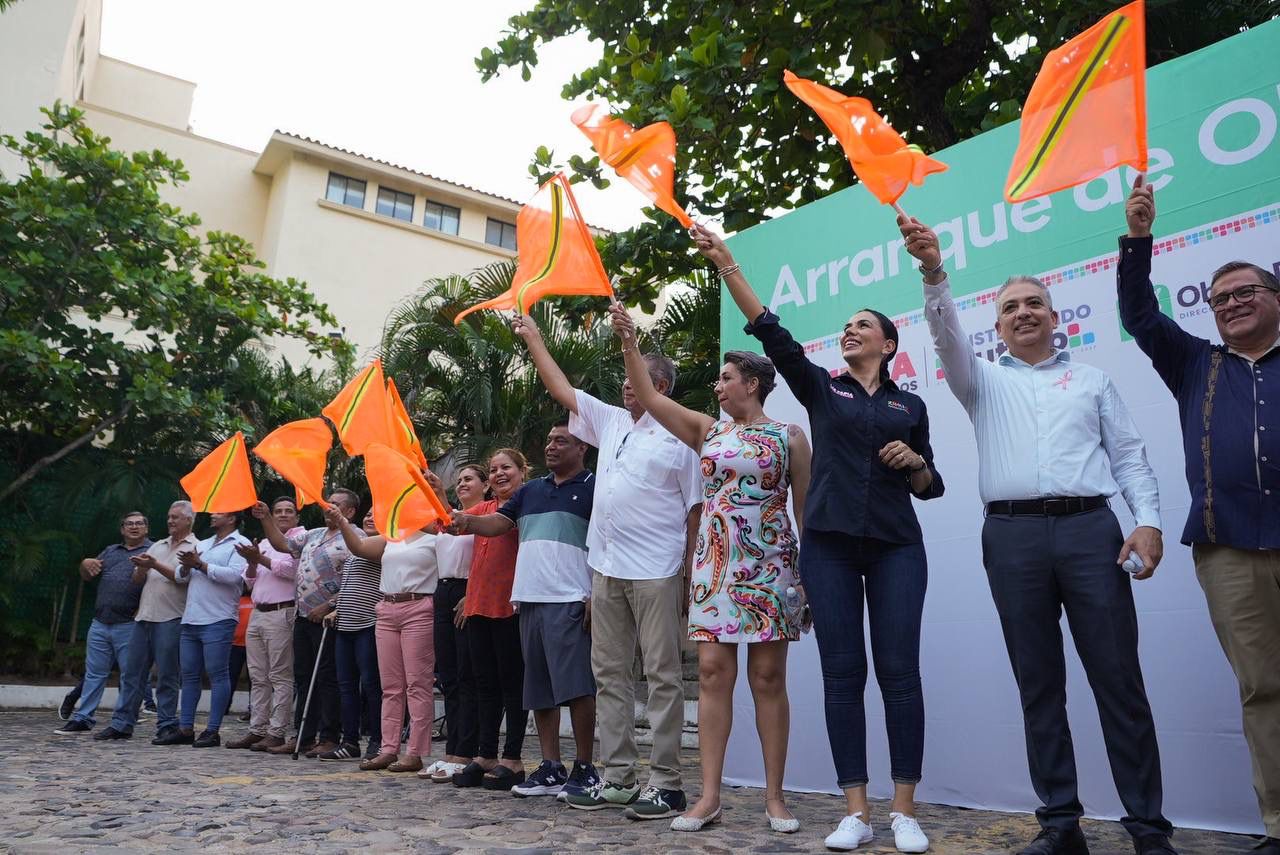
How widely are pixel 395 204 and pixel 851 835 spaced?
1950cm

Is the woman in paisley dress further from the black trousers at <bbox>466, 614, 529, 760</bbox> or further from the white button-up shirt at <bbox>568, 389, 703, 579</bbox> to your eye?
the black trousers at <bbox>466, 614, 529, 760</bbox>

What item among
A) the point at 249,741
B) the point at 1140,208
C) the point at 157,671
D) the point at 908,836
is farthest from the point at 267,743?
the point at 1140,208

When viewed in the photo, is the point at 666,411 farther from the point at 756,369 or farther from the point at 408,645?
the point at 408,645

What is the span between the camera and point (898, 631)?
321 centimetres

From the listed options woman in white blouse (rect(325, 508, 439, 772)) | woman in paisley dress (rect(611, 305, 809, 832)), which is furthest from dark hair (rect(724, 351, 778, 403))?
woman in white blouse (rect(325, 508, 439, 772))

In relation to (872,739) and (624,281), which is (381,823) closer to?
(872,739)

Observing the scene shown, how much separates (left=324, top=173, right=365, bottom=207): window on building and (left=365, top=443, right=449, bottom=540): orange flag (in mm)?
16045

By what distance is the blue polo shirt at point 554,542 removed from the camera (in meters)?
4.43

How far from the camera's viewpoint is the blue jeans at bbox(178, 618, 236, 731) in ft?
24.1

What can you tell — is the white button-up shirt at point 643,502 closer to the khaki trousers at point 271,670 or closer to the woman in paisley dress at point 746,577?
the woman in paisley dress at point 746,577

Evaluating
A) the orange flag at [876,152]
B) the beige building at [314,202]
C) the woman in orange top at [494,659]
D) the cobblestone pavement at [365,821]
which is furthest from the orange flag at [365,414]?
the beige building at [314,202]

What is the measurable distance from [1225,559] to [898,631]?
98 centimetres

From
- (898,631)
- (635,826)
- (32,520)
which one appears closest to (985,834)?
(898,631)

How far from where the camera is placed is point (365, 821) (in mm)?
3598
